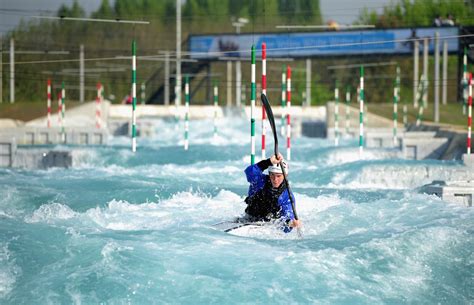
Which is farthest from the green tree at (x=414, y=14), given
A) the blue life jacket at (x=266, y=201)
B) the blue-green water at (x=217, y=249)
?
the blue life jacket at (x=266, y=201)

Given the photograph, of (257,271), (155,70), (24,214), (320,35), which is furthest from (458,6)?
(257,271)

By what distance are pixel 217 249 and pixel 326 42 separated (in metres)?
30.2

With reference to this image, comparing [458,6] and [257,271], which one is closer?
[257,271]

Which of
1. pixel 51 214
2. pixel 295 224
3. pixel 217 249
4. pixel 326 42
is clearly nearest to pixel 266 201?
pixel 295 224

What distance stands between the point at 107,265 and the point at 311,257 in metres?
1.79

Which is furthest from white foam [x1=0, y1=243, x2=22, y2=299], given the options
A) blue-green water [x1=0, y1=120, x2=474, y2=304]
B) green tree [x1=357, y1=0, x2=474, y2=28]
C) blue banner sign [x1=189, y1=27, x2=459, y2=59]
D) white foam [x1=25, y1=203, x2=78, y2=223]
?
green tree [x1=357, y1=0, x2=474, y2=28]

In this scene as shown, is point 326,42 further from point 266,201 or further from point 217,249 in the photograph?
point 217,249

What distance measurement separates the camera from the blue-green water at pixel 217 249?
320 inches

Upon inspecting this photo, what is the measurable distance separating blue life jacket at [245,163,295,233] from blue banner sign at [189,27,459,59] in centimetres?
2523

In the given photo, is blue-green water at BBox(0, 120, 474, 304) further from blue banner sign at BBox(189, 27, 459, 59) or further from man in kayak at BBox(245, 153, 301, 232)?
blue banner sign at BBox(189, 27, 459, 59)

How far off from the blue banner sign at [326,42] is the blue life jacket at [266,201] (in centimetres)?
2523

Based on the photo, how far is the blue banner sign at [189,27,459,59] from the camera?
122 feet

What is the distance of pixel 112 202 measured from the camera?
42.1ft

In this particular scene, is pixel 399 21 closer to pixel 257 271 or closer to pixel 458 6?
pixel 458 6
